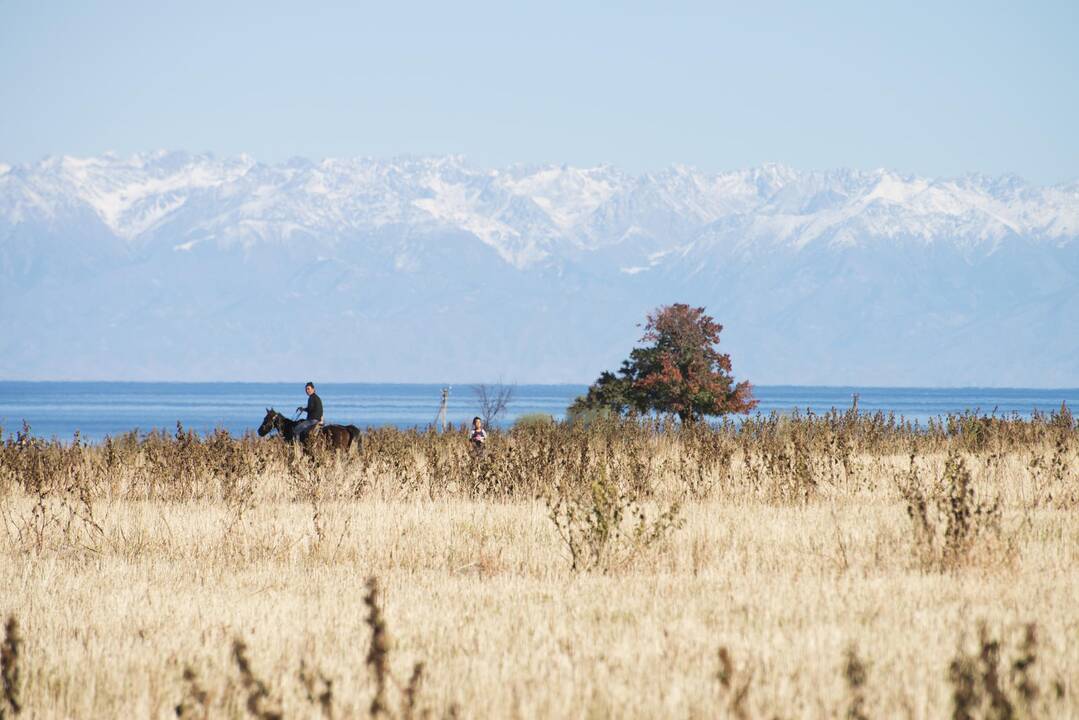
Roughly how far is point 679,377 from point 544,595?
26.8m

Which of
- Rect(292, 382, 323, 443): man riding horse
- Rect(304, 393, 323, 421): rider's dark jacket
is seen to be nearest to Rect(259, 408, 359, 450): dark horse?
Rect(292, 382, 323, 443): man riding horse

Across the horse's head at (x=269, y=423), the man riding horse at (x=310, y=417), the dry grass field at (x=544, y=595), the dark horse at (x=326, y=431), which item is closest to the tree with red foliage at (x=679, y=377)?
the dark horse at (x=326, y=431)

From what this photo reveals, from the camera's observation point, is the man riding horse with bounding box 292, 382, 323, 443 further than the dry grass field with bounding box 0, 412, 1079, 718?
Yes

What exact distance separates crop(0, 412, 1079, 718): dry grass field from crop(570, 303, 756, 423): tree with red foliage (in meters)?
18.5

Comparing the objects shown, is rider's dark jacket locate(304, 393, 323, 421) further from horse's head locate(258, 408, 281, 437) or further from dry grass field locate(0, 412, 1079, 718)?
dry grass field locate(0, 412, 1079, 718)

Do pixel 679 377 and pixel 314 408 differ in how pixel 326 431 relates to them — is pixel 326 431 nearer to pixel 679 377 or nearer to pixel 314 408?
pixel 314 408

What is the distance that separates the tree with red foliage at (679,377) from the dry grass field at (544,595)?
1852 centimetres

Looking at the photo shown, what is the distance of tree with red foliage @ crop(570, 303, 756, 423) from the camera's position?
37.0 metres

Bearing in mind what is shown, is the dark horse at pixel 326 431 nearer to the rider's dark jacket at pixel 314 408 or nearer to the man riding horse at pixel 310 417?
the man riding horse at pixel 310 417

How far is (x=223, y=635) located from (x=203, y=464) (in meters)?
10.3

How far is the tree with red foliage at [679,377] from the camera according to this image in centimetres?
3700

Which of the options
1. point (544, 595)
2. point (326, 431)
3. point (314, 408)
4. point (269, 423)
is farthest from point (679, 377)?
point (544, 595)

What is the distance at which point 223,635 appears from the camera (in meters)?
8.88

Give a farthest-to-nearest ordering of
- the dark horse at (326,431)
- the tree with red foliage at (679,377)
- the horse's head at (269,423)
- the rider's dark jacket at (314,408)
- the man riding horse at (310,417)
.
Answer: the tree with red foliage at (679,377) < the horse's head at (269,423) < the rider's dark jacket at (314,408) < the man riding horse at (310,417) < the dark horse at (326,431)
